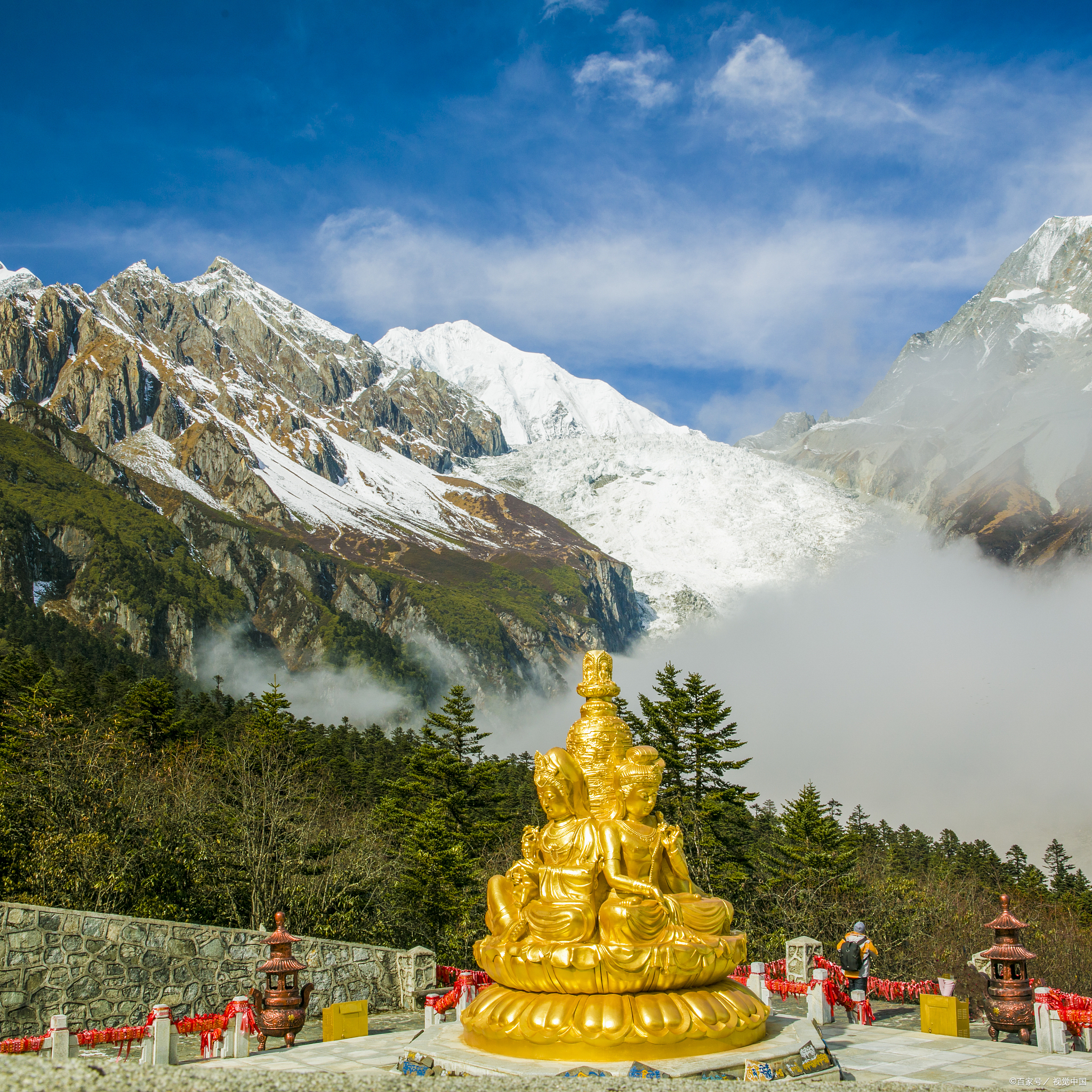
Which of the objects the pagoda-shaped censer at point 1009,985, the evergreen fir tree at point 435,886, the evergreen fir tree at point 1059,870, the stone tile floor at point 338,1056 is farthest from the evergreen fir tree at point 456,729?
the evergreen fir tree at point 1059,870

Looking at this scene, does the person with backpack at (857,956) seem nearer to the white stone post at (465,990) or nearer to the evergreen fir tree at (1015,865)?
the white stone post at (465,990)

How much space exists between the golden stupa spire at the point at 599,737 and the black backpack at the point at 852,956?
5.20m

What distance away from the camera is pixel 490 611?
114 meters

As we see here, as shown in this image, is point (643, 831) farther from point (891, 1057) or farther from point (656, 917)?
point (891, 1057)

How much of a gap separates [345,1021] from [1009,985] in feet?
28.8

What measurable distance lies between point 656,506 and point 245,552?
11235 cm

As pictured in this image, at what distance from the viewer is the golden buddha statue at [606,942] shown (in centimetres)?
890

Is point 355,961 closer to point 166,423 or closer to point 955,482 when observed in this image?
point 166,423

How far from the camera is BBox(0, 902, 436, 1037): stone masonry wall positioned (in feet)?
36.7

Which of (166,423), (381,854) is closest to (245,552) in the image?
(166,423)

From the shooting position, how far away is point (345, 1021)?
40.2 ft

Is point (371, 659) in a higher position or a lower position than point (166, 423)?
lower

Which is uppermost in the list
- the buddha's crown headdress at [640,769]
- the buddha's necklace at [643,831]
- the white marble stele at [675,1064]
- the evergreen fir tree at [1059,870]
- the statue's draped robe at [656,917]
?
the buddha's crown headdress at [640,769]

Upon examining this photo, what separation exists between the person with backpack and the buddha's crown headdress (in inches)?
203
